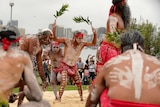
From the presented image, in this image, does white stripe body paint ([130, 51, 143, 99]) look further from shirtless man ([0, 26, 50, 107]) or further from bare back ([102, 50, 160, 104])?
shirtless man ([0, 26, 50, 107])

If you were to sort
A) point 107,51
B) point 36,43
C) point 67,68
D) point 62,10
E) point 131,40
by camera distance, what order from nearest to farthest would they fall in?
1. point 131,40
2. point 107,51
3. point 36,43
4. point 62,10
5. point 67,68

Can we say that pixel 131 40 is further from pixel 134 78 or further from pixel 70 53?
pixel 70 53

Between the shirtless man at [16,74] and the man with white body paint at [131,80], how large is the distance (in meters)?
0.63

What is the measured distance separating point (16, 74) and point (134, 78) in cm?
126

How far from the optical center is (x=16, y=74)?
454 cm

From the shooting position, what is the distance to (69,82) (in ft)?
62.4

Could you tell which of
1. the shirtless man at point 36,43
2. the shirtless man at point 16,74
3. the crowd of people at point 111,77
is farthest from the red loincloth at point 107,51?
the shirtless man at point 16,74

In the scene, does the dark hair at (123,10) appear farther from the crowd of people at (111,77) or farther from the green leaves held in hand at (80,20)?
the crowd of people at (111,77)

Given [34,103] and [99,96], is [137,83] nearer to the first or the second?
[99,96]

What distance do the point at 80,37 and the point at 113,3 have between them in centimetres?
292

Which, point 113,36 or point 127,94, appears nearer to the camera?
point 127,94

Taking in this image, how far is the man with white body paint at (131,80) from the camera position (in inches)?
150

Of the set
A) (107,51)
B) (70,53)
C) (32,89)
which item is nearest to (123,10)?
(107,51)

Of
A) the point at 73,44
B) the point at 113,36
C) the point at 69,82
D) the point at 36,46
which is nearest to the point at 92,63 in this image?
the point at 69,82
